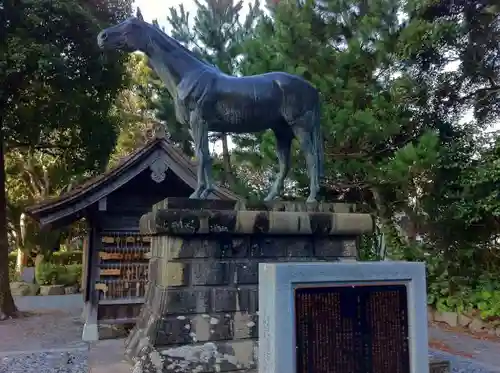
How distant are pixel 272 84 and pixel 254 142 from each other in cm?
610

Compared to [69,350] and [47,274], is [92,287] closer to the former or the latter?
[69,350]

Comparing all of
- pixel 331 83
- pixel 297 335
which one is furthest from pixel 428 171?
pixel 297 335

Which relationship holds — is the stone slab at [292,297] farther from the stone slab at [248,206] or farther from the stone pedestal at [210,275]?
the stone slab at [248,206]

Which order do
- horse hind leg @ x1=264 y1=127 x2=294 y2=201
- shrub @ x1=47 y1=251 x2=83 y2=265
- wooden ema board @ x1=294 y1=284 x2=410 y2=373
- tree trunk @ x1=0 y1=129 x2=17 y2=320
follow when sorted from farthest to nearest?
shrub @ x1=47 y1=251 x2=83 y2=265 < tree trunk @ x1=0 y1=129 x2=17 y2=320 < horse hind leg @ x1=264 y1=127 x2=294 y2=201 < wooden ema board @ x1=294 y1=284 x2=410 y2=373

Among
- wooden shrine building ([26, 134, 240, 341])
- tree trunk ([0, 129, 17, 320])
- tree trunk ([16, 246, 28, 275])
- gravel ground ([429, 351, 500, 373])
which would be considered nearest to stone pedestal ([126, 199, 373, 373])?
gravel ground ([429, 351, 500, 373])

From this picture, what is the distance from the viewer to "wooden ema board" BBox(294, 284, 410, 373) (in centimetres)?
337

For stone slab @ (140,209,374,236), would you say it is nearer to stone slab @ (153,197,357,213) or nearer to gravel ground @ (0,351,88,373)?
stone slab @ (153,197,357,213)

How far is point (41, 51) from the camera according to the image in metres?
10.5

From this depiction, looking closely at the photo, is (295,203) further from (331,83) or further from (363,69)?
(363,69)

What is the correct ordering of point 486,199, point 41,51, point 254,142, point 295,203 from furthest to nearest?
1. point 254,142
2. point 41,51
3. point 486,199
4. point 295,203

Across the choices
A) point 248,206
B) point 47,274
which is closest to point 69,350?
point 248,206

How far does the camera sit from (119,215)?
9.15 meters

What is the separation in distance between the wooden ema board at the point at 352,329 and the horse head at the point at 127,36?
327cm

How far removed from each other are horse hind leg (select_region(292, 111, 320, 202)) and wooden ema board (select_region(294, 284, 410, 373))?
1.88m
